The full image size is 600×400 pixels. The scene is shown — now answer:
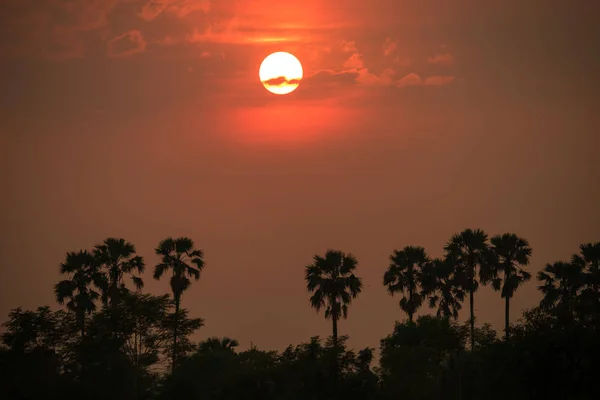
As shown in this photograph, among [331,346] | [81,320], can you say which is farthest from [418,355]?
[81,320]

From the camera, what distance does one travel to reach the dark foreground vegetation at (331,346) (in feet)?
250

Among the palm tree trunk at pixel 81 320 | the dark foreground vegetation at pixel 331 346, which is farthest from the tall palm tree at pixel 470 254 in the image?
the palm tree trunk at pixel 81 320

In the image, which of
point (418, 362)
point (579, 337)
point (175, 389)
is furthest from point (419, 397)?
point (175, 389)

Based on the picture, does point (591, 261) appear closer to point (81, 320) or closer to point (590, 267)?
point (590, 267)

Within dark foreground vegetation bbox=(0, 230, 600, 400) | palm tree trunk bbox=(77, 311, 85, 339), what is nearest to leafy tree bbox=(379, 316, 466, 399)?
dark foreground vegetation bbox=(0, 230, 600, 400)

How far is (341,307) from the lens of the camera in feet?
318

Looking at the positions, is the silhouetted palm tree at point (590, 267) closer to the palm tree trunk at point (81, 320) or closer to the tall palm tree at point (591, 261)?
the tall palm tree at point (591, 261)

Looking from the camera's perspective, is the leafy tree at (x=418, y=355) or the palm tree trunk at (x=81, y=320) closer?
the leafy tree at (x=418, y=355)

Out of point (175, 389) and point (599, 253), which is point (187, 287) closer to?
point (175, 389)

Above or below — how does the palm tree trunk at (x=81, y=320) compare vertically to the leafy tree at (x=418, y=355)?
above

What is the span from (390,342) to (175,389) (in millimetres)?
19040

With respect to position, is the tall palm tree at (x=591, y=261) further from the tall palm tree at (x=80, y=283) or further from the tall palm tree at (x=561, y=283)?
the tall palm tree at (x=80, y=283)

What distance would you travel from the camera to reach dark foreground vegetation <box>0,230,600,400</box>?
250 feet

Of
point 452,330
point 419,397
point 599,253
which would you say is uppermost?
point 599,253
